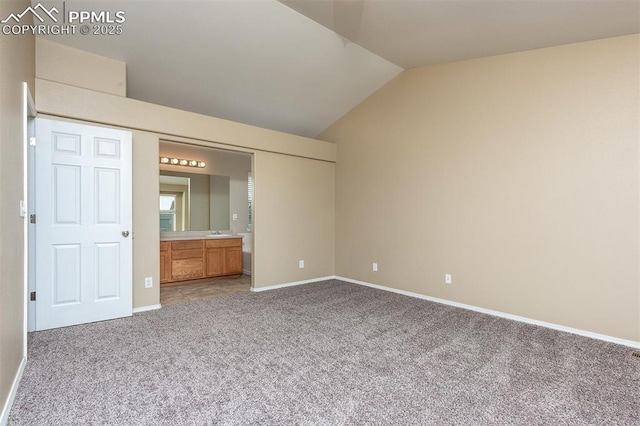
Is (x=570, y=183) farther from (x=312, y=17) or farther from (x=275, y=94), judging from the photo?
(x=275, y=94)

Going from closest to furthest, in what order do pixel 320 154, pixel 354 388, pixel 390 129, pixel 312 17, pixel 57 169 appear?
pixel 354 388 → pixel 57 169 → pixel 312 17 → pixel 390 129 → pixel 320 154

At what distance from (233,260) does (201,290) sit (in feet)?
3.99

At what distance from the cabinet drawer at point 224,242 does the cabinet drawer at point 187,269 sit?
32 cm

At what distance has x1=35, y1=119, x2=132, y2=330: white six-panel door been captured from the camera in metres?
3.08

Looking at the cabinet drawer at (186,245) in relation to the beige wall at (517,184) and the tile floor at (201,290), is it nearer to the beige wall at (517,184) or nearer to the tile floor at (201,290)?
the tile floor at (201,290)

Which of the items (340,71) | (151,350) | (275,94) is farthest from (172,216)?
(340,71)

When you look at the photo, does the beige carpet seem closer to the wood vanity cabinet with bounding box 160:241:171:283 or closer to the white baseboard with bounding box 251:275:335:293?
the white baseboard with bounding box 251:275:335:293

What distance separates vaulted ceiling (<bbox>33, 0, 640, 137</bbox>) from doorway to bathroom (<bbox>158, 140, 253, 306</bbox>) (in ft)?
3.99

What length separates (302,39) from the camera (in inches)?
147

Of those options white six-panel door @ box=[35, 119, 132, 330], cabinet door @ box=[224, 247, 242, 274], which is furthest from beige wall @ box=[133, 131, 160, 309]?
cabinet door @ box=[224, 247, 242, 274]

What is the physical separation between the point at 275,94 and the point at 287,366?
3.71m

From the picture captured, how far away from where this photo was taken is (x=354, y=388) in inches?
82.4

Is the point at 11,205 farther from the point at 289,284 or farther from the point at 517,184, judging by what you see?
the point at 517,184

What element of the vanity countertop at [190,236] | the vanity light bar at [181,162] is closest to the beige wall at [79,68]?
the vanity light bar at [181,162]
